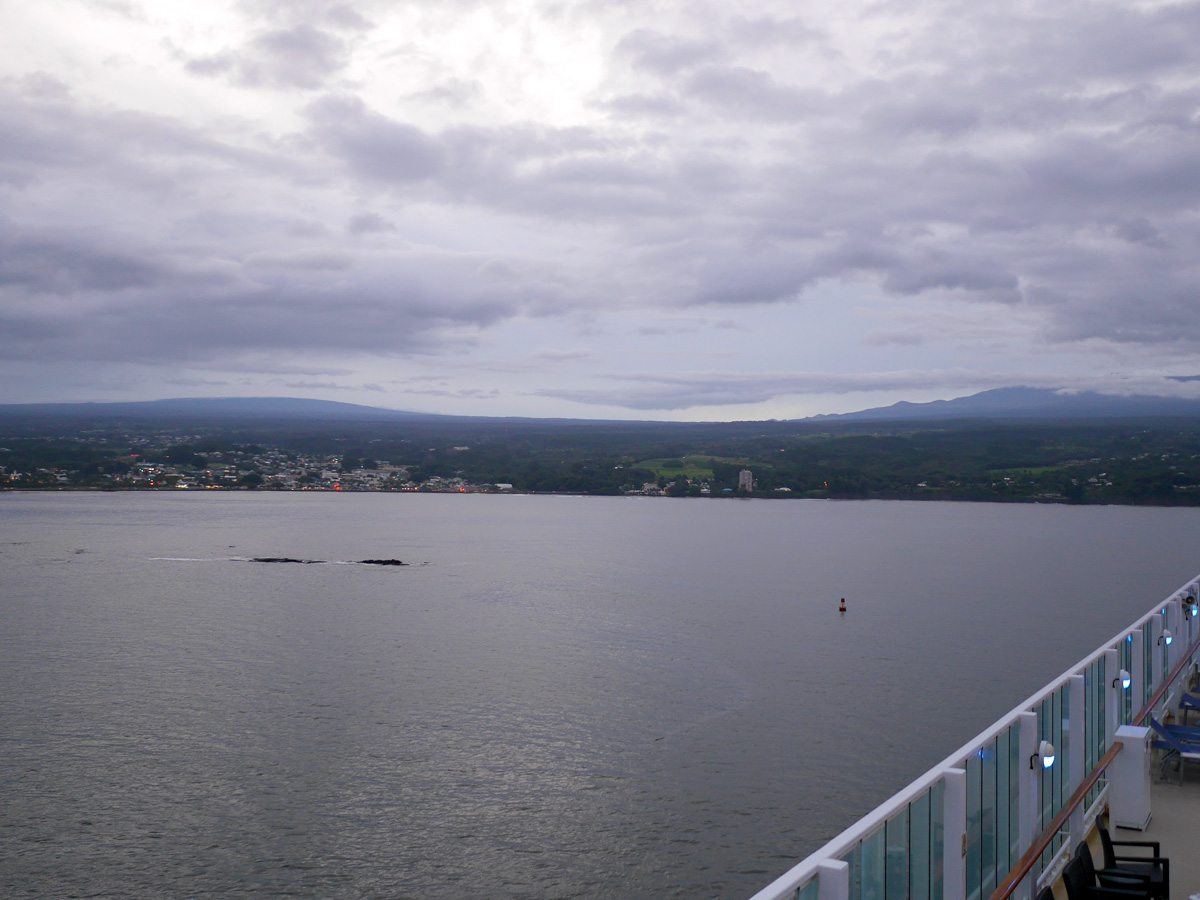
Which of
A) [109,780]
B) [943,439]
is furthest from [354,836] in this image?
[943,439]

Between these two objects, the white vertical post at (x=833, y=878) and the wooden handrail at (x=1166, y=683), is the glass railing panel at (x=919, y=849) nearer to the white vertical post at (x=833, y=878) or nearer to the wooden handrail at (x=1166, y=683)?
the white vertical post at (x=833, y=878)

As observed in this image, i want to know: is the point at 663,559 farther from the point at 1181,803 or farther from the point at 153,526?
the point at 1181,803

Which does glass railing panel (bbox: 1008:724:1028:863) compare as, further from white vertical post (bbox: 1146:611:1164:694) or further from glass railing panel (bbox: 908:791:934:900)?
white vertical post (bbox: 1146:611:1164:694)

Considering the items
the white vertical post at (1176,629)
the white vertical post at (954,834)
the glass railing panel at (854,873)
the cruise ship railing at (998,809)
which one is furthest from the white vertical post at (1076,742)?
the white vertical post at (1176,629)

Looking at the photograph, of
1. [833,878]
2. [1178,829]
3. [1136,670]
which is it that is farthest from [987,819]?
[1136,670]

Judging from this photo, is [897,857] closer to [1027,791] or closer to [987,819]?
[987,819]

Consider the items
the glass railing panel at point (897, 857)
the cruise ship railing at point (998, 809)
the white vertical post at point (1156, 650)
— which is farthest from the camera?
the white vertical post at point (1156, 650)

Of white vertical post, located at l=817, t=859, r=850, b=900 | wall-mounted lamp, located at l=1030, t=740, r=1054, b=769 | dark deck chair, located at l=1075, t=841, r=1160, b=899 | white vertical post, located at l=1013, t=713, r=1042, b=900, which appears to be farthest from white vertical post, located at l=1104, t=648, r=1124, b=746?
white vertical post, located at l=817, t=859, r=850, b=900
